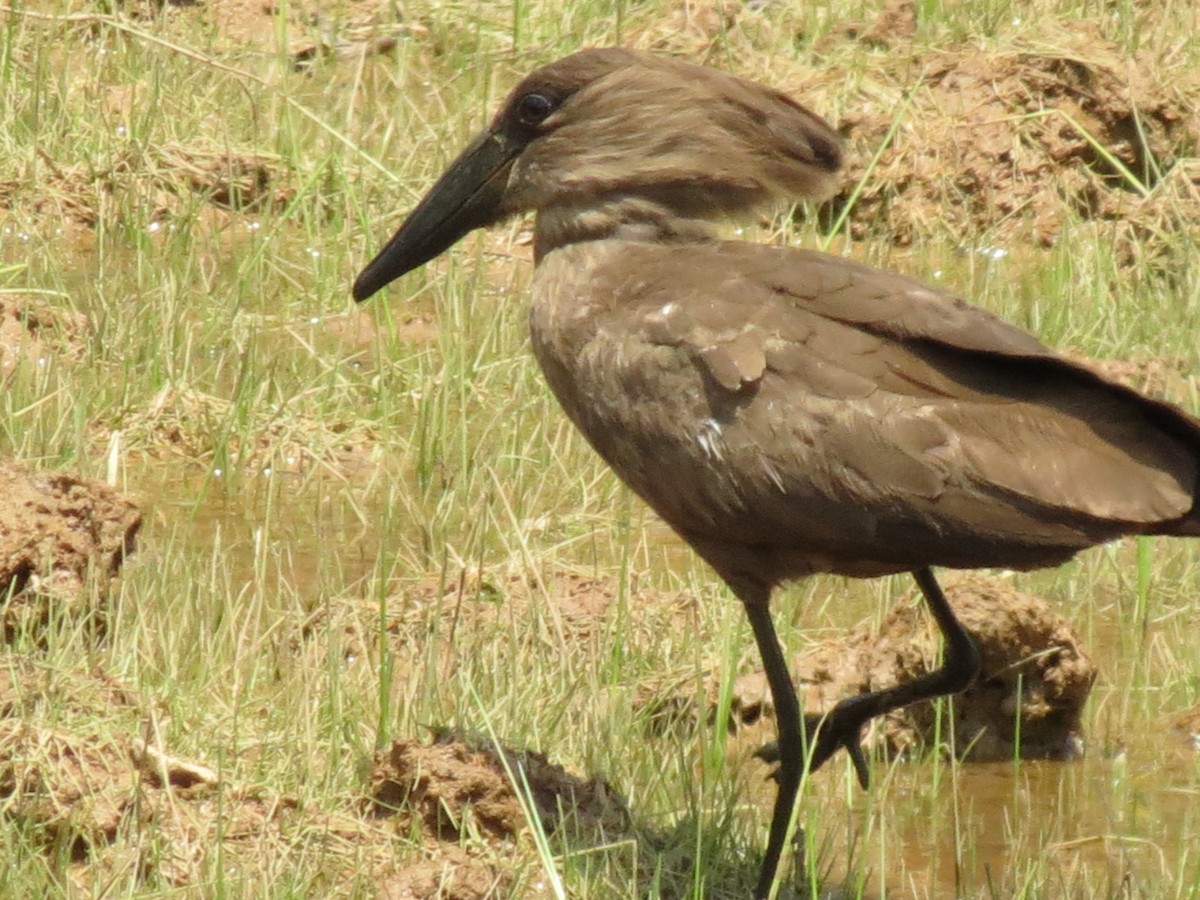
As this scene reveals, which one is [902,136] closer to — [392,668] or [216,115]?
[216,115]

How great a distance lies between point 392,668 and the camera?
520 cm

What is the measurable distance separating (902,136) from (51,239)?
3.11 m

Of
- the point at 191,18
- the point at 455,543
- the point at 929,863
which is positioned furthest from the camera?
the point at 191,18

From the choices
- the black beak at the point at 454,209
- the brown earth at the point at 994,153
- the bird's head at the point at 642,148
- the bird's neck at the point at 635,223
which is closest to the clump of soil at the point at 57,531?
the black beak at the point at 454,209

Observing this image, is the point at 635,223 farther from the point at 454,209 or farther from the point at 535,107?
the point at 454,209

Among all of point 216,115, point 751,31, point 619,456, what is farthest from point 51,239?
point 619,456

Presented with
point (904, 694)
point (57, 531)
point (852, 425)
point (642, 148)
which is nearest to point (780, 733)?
point (904, 694)

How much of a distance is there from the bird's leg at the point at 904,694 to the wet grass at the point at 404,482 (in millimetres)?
119

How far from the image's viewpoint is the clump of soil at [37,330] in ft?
22.7

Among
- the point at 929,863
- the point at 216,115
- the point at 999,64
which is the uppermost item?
the point at 999,64

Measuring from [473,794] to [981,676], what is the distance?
4.94ft

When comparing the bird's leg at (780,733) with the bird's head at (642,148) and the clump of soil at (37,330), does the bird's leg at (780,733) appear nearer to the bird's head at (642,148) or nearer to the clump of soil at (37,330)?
the bird's head at (642,148)

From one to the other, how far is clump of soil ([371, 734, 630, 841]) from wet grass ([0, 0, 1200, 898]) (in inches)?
3.0

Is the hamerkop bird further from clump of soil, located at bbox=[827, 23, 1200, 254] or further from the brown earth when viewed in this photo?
clump of soil, located at bbox=[827, 23, 1200, 254]
